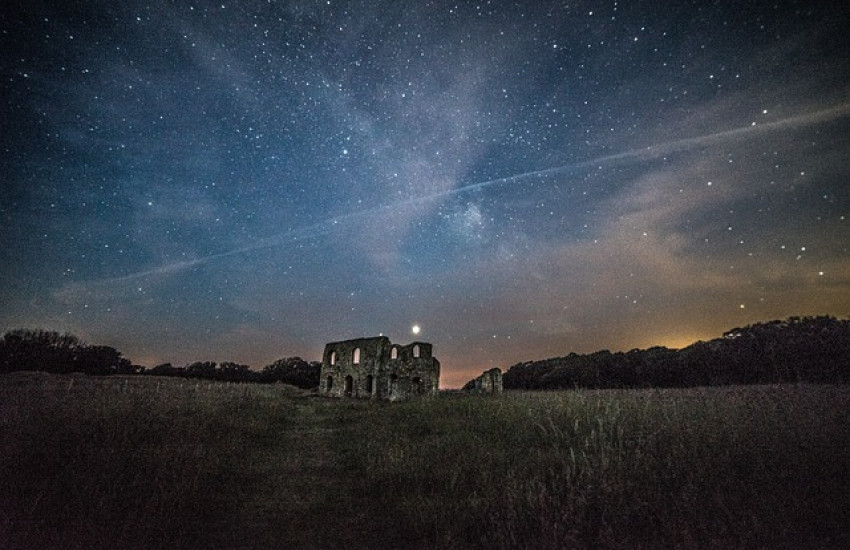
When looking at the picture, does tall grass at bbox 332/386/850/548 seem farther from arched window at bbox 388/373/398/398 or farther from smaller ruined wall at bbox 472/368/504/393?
smaller ruined wall at bbox 472/368/504/393

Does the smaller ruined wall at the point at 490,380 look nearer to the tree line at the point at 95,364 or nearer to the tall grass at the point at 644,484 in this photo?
the tall grass at the point at 644,484

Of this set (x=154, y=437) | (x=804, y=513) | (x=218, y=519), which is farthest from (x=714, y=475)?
(x=154, y=437)

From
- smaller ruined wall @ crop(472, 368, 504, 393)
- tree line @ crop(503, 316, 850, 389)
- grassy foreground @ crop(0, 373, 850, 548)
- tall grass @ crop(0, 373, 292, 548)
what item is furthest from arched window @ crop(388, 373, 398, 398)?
grassy foreground @ crop(0, 373, 850, 548)

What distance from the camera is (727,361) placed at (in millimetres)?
35312

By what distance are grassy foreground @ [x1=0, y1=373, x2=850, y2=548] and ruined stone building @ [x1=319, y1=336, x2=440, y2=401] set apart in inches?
886

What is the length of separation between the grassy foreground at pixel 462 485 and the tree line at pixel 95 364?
49864 millimetres

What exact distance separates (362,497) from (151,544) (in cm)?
286

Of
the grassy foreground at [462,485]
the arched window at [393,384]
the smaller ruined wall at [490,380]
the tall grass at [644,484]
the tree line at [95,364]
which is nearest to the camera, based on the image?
the tall grass at [644,484]

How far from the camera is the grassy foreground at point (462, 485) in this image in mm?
3656


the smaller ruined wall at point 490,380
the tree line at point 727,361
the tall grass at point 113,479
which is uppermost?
the tree line at point 727,361

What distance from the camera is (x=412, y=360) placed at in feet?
102

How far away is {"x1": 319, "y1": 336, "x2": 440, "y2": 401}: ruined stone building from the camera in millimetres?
30500

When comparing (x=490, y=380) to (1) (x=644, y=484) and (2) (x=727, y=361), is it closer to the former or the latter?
(2) (x=727, y=361)

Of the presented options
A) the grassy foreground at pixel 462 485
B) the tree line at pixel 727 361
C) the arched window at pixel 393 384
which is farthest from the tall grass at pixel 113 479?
the arched window at pixel 393 384
